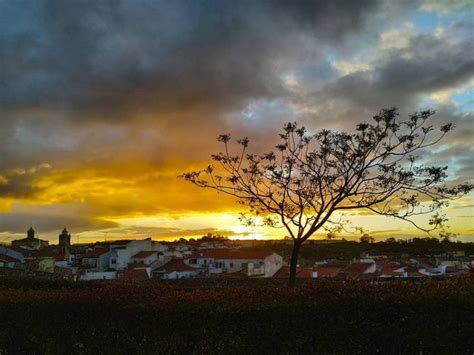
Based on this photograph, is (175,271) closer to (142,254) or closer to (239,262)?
(239,262)

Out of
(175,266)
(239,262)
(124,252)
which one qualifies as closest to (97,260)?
(124,252)

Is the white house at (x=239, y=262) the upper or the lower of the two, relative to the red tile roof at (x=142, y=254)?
lower

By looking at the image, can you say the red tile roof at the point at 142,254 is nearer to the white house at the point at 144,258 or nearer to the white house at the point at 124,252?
the white house at the point at 144,258

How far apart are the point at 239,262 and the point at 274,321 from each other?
5811 centimetres

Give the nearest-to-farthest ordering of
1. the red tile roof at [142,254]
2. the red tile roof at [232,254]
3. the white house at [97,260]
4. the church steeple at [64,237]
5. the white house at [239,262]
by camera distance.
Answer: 1. the white house at [239,262]
2. the red tile roof at [232,254]
3. the red tile roof at [142,254]
4. the white house at [97,260]
5. the church steeple at [64,237]

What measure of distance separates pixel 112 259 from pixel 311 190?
2509 inches

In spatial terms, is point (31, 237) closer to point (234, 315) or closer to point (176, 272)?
point (176, 272)

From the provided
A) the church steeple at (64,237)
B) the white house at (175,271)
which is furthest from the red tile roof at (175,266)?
the church steeple at (64,237)

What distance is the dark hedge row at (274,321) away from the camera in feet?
24.4

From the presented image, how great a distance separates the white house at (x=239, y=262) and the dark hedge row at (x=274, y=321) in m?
50.4

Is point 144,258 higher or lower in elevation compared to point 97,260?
higher

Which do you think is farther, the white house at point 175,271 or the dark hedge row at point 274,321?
the white house at point 175,271

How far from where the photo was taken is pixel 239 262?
65.2m

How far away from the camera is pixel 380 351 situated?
742cm
